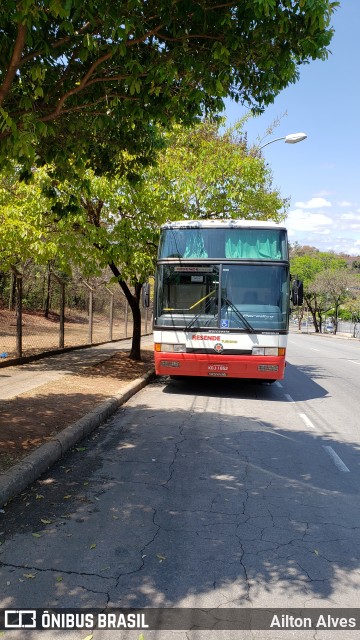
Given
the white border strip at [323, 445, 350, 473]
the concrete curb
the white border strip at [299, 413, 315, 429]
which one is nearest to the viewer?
the concrete curb

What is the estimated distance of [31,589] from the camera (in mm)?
3164

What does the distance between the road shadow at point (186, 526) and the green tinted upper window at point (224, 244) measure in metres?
4.44

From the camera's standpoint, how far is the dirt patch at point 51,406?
5.83 m

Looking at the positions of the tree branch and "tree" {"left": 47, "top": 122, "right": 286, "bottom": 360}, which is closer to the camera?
the tree branch

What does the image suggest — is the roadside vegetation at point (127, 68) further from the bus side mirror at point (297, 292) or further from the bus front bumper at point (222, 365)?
the bus side mirror at point (297, 292)

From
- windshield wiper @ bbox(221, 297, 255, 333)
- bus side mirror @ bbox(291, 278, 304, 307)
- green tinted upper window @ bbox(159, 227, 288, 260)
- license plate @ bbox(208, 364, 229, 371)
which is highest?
green tinted upper window @ bbox(159, 227, 288, 260)

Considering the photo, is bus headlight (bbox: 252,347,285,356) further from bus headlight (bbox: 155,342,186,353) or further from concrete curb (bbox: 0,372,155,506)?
concrete curb (bbox: 0,372,155,506)

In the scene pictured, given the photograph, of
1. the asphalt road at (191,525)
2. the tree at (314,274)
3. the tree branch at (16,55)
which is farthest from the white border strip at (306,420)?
the tree at (314,274)

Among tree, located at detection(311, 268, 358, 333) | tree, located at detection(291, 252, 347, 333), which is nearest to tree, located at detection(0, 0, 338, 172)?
tree, located at detection(311, 268, 358, 333)

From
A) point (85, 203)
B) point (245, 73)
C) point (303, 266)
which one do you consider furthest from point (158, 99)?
point (303, 266)

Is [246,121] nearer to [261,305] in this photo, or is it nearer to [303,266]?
[261,305]

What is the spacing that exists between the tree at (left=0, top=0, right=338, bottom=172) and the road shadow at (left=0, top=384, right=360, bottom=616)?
3.30 m

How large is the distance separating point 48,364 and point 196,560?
10087 millimetres

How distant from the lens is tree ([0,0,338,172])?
4.72 m
